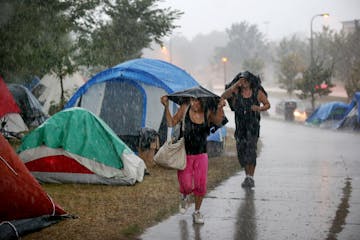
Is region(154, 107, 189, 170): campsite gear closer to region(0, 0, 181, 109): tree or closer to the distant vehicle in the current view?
region(0, 0, 181, 109): tree

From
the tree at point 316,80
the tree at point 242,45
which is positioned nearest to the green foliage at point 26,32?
the tree at point 316,80

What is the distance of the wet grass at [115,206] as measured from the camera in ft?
21.2

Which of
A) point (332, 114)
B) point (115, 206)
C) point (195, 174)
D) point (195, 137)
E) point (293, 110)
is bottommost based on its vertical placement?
point (293, 110)

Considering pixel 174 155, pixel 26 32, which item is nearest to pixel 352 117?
pixel 26 32

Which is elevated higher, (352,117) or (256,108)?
(256,108)

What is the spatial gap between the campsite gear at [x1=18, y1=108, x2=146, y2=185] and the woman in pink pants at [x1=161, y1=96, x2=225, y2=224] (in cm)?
257

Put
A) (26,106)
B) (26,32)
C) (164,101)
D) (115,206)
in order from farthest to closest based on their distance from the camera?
(26,106), (26,32), (115,206), (164,101)

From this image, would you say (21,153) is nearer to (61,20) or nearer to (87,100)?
(87,100)

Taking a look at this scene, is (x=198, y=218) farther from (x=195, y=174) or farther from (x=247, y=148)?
(x=247, y=148)

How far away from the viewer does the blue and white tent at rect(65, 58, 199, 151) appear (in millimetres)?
12820

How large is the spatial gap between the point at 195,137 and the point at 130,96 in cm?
633

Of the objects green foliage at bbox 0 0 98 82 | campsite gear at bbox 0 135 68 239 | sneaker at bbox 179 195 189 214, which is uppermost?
green foliage at bbox 0 0 98 82

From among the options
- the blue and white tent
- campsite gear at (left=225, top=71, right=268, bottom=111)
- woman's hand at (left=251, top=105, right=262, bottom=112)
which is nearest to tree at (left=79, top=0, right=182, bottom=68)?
the blue and white tent

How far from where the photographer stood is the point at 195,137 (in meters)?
7.09
